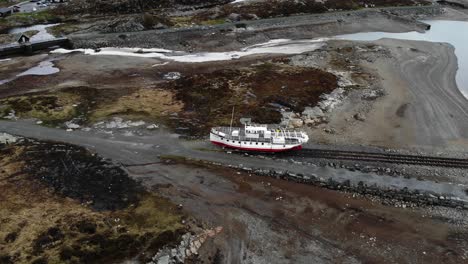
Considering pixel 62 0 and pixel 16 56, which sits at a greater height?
pixel 62 0

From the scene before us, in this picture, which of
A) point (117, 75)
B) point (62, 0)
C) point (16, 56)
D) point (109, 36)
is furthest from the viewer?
point (62, 0)

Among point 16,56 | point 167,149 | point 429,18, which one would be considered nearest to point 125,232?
point 167,149

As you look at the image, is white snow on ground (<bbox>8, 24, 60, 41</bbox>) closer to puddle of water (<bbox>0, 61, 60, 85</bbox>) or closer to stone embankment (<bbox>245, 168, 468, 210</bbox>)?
puddle of water (<bbox>0, 61, 60, 85</bbox>)

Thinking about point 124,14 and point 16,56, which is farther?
point 124,14

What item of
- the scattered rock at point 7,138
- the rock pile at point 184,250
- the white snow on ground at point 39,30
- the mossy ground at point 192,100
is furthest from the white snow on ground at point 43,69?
the rock pile at point 184,250

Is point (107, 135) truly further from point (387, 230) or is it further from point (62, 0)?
point (62, 0)

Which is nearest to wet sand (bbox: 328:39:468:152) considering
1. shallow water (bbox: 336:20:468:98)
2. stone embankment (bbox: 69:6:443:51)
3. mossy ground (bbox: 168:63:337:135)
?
shallow water (bbox: 336:20:468:98)

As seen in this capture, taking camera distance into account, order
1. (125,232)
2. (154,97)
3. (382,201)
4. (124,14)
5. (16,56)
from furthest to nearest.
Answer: (124,14), (16,56), (154,97), (382,201), (125,232)

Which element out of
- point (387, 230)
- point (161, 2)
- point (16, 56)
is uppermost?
point (161, 2)
